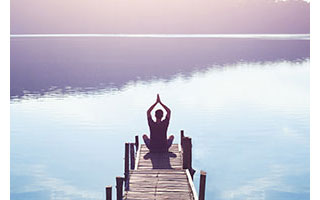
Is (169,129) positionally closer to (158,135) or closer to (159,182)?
(158,135)

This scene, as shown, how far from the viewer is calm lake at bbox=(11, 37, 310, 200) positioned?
2406 centimetres

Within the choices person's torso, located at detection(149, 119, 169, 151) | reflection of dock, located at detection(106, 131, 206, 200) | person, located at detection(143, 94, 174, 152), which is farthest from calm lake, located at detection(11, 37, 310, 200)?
reflection of dock, located at detection(106, 131, 206, 200)

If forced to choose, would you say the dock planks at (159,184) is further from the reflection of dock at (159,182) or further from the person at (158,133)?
the person at (158,133)

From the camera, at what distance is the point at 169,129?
1374 inches

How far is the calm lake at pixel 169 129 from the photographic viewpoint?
78.9 feet

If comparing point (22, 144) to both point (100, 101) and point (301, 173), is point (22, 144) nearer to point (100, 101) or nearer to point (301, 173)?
point (100, 101)

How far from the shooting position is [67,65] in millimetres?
78188

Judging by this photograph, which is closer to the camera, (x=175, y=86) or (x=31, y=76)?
(x=175, y=86)

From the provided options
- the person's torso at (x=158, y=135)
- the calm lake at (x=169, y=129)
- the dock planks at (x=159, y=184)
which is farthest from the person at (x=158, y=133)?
the calm lake at (x=169, y=129)

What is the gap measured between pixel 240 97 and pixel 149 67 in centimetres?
2789

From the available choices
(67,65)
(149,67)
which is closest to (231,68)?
(149,67)

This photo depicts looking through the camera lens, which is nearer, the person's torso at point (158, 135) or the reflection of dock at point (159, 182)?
the reflection of dock at point (159, 182)
